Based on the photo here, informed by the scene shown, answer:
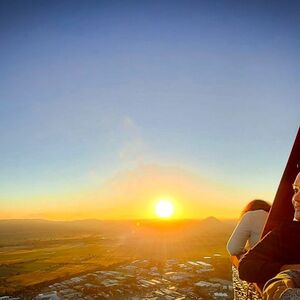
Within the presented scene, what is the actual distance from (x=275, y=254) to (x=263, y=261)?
0.13 m

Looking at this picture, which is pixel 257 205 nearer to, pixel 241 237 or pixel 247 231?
pixel 247 231

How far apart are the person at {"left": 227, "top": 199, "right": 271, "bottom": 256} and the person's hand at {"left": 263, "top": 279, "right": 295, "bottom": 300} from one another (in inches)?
96.1

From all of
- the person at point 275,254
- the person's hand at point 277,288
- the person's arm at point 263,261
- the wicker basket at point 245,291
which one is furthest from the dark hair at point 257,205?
the person's hand at point 277,288

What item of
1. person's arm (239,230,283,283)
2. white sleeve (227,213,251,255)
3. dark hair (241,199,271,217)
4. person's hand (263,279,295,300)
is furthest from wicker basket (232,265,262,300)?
person's hand (263,279,295,300)

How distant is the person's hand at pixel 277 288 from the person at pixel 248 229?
8.01ft

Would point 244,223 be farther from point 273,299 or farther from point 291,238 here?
point 273,299

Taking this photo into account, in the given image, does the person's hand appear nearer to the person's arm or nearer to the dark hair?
the person's arm

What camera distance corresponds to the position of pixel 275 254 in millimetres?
2648

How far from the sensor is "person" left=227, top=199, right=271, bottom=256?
4.32 metres

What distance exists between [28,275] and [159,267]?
35637 mm

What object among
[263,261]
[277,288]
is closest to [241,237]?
[263,261]

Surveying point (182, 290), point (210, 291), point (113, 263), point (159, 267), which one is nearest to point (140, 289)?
point (182, 290)

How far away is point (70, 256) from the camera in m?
109

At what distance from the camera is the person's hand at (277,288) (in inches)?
71.3
